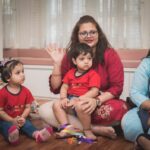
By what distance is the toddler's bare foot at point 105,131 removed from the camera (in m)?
1.81

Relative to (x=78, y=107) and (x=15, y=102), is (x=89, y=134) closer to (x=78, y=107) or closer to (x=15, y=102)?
(x=78, y=107)

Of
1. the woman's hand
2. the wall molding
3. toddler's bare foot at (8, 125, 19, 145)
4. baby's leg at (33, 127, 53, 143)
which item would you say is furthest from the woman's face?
the wall molding

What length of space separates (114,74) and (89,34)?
1.13 ft

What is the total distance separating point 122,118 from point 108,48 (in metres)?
0.56

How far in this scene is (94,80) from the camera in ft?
6.24

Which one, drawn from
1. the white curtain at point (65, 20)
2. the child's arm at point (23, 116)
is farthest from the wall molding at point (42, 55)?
the child's arm at point (23, 116)

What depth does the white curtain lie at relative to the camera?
114 inches

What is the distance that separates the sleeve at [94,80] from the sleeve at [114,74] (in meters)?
0.11

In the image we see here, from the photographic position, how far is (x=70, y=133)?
1792 mm

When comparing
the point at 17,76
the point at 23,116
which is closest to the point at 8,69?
the point at 17,76

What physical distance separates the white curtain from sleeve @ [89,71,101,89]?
117 cm

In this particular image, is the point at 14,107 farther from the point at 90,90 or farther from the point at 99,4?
the point at 99,4

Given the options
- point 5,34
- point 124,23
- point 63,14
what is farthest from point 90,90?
point 5,34

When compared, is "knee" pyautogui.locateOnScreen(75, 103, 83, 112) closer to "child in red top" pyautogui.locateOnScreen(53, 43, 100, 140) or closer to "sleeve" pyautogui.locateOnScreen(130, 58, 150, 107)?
"child in red top" pyautogui.locateOnScreen(53, 43, 100, 140)
